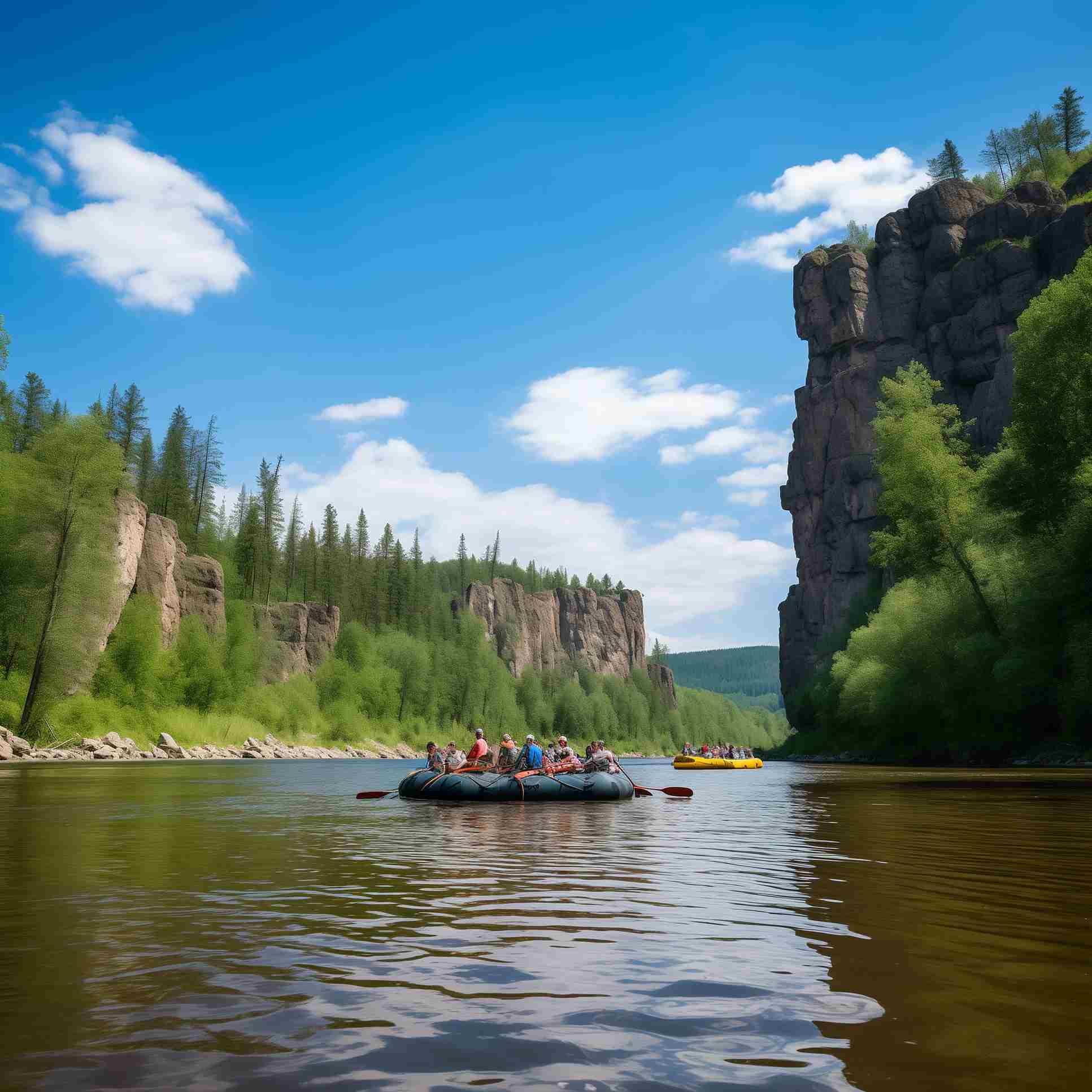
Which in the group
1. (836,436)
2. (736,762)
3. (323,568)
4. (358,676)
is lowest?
(736,762)

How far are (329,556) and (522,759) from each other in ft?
285

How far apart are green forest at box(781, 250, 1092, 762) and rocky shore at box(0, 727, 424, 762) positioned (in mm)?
34996

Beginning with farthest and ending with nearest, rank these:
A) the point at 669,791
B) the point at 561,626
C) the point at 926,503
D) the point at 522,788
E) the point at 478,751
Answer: the point at 561,626, the point at 926,503, the point at 669,791, the point at 478,751, the point at 522,788

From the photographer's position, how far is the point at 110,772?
3148 cm

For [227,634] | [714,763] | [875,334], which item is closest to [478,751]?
[714,763]

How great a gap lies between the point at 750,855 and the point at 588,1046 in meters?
8.17

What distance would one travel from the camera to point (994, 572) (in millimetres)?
36375

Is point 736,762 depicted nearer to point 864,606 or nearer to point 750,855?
point 864,606

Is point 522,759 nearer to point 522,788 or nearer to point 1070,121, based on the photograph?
point 522,788

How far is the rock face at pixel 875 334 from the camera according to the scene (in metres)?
72.7

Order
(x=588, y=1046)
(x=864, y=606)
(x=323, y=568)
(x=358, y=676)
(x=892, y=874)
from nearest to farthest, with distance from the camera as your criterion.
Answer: (x=588, y=1046), (x=892, y=874), (x=864, y=606), (x=358, y=676), (x=323, y=568)

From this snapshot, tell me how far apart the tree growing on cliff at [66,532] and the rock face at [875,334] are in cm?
5416

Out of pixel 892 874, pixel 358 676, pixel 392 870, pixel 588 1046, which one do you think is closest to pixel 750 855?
pixel 892 874

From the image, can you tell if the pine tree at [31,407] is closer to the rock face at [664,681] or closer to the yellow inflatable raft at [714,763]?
the yellow inflatable raft at [714,763]
